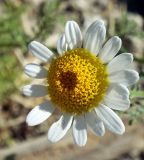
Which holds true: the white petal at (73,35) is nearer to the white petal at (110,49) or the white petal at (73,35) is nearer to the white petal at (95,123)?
the white petal at (110,49)


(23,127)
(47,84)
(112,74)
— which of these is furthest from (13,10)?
(112,74)

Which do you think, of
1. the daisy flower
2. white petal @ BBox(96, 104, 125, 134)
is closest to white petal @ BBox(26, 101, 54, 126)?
the daisy flower

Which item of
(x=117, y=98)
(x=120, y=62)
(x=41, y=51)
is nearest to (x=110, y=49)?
(x=120, y=62)

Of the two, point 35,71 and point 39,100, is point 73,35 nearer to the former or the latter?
point 35,71

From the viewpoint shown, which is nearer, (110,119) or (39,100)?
(110,119)


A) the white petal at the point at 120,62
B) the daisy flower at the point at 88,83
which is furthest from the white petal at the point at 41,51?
the white petal at the point at 120,62

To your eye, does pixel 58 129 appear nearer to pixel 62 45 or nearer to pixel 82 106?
pixel 82 106
